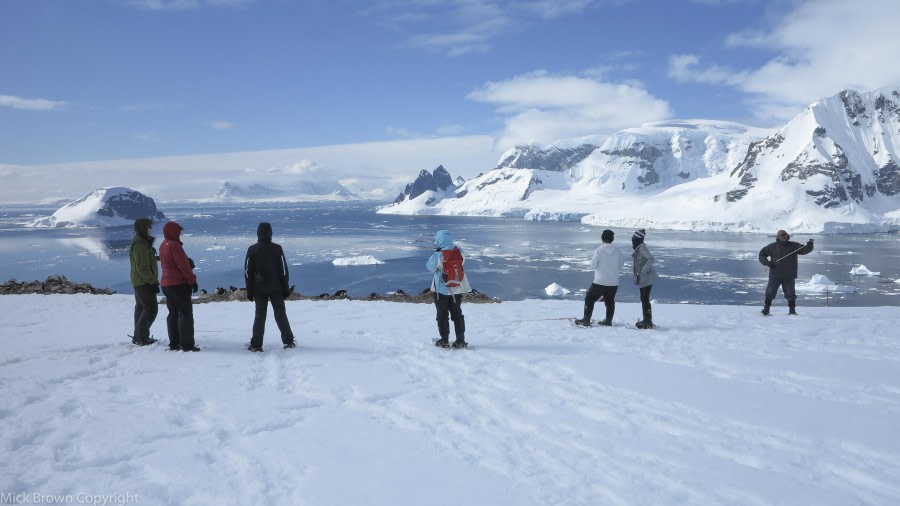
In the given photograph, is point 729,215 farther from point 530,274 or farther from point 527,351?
point 527,351

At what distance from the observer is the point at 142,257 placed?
25.3 ft

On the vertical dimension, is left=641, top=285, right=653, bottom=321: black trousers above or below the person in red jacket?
below

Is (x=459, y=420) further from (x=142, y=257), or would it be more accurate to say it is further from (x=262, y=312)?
(x=142, y=257)

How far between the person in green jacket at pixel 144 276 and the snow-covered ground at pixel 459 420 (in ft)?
1.52

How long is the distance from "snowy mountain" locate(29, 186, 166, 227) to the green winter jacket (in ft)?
551

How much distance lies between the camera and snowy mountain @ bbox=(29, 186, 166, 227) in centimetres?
15525

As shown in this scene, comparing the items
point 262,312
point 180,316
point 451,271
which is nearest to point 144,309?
point 180,316

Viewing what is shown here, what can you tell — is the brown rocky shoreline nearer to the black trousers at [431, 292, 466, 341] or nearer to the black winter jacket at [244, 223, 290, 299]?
the black trousers at [431, 292, 466, 341]

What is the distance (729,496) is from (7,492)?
16.6 ft

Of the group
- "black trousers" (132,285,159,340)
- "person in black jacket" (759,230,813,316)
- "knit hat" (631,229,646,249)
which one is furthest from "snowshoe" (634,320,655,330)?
"black trousers" (132,285,159,340)

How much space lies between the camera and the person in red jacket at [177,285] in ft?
24.3

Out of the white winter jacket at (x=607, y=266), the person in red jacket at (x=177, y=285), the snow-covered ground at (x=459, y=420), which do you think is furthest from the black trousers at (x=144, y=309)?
the white winter jacket at (x=607, y=266)

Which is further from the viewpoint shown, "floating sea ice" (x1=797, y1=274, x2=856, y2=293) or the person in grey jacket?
"floating sea ice" (x1=797, y1=274, x2=856, y2=293)

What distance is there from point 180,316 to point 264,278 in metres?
1.42
